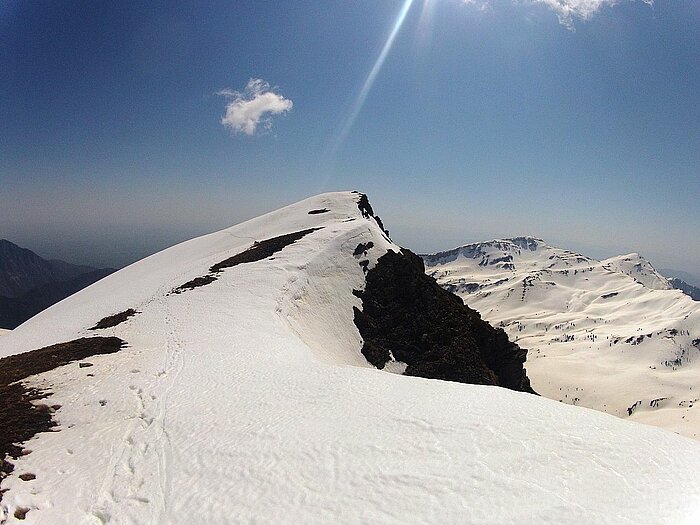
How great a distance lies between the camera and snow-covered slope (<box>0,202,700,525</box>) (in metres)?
9.07

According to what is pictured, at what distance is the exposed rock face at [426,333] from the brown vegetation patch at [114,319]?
864 inches

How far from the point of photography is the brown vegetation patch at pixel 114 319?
3149 cm

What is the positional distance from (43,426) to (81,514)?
603 centimetres

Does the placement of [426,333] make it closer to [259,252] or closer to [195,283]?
[259,252]

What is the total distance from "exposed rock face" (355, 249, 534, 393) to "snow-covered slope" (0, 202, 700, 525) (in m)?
17.7

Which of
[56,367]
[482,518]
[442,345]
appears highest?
[56,367]

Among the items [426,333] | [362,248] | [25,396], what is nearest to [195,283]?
[362,248]

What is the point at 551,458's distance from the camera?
1039cm

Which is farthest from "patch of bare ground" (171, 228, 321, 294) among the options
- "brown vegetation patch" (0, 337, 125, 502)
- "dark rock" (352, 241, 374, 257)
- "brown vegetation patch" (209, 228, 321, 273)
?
"brown vegetation patch" (0, 337, 125, 502)

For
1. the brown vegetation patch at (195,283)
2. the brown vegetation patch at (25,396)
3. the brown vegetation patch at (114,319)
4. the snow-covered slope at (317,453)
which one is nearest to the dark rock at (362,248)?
the brown vegetation patch at (195,283)

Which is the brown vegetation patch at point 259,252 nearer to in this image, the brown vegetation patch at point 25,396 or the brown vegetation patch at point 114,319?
the brown vegetation patch at point 114,319

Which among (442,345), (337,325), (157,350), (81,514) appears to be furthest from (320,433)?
(442,345)

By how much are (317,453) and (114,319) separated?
98.5 feet

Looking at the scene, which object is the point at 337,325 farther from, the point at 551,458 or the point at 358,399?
the point at 551,458
